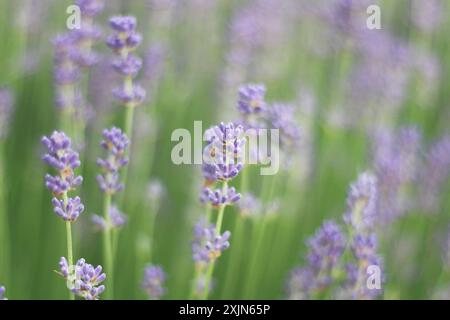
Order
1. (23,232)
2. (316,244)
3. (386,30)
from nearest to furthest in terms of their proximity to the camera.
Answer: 1. (316,244)
2. (23,232)
3. (386,30)

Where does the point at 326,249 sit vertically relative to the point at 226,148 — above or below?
below

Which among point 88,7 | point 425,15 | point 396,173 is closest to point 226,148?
point 88,7

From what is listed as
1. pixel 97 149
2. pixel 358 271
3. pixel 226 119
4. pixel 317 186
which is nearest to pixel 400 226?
pixel 317 186

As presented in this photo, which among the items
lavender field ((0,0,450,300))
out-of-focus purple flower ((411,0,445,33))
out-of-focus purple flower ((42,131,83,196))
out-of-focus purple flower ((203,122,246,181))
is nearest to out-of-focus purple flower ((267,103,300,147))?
lavender field ((0,0,450,300))

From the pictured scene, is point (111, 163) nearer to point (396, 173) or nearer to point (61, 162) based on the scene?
point (61, 162)

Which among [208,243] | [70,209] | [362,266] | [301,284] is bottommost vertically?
[301,284]

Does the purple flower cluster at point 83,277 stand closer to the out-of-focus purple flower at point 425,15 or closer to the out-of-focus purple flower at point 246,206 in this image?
the out-of-focus purple flower at point 246,206

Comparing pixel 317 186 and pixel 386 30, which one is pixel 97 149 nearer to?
pixel 317 186

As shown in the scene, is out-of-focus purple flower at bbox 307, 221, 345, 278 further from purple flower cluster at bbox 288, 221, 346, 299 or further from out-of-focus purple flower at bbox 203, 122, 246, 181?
out-of-focus purple flower at bbox 203, 122, 246, 181
